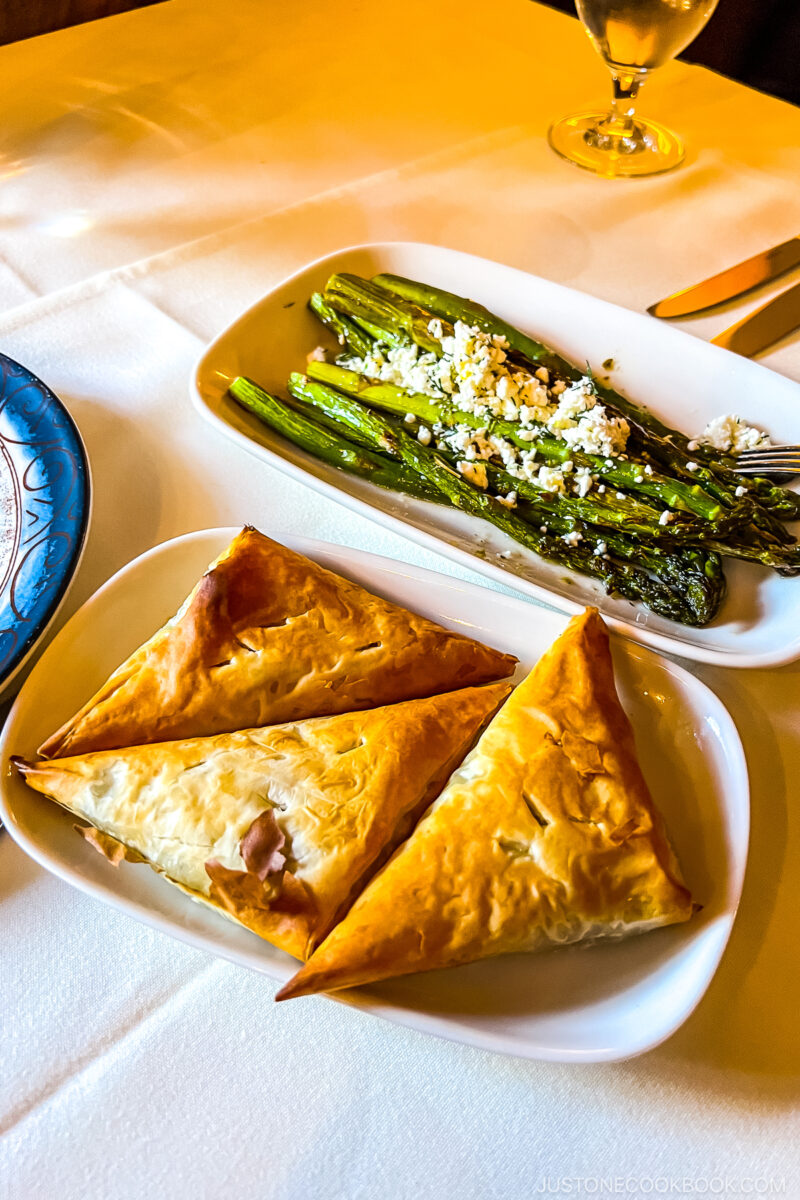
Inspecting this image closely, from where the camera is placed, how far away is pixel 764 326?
6.52 feet

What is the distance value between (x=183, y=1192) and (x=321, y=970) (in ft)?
0.99

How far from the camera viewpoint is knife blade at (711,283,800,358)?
1.95 m

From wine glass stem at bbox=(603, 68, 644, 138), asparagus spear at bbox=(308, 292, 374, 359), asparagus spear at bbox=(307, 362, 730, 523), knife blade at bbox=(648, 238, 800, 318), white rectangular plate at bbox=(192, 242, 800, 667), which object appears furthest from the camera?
wine glass stem at bbox=(603, 68, 644, 138)

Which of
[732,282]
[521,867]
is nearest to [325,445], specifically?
[521,867]

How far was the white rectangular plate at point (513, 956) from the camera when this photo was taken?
0.97 m

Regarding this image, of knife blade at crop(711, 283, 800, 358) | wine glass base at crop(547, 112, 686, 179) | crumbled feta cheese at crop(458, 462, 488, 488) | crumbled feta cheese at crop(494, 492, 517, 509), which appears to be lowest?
crumbled feta cheese at crop(494, 492, 517, 509)

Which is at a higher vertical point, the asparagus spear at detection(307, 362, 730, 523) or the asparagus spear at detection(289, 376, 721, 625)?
the asparagus spear at detection(307, 362, 730, 523)

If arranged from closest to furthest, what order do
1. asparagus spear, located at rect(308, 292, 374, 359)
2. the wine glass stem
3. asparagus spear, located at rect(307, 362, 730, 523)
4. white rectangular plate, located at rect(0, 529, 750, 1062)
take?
white rectangular plate, located at rect(0, 529, 750, 1062) < asparagus spear, located at rect(307, 362, 730, 523) < asparagus spear, located at rect(308, 292, 374, 359) < the wine glass stem

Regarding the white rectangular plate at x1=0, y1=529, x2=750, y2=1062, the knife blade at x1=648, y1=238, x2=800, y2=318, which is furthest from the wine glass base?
the white rectangular plate at x1=0, y1=529, x2=750, y2=1062

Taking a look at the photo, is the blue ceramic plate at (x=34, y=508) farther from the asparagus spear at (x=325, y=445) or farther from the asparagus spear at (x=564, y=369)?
the asparagus spear at (x=564, y=369)

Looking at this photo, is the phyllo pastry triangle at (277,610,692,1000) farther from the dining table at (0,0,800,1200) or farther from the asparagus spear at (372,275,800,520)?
the asparagus spear at (372,275,800,520)

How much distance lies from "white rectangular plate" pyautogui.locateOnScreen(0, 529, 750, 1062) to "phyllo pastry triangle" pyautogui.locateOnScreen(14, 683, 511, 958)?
0.14ft

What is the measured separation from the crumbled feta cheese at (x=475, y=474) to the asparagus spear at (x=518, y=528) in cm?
1

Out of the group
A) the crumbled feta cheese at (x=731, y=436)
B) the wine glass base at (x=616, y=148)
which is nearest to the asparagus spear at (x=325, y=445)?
the crumbled feta cheese at (x=731, y=436)
